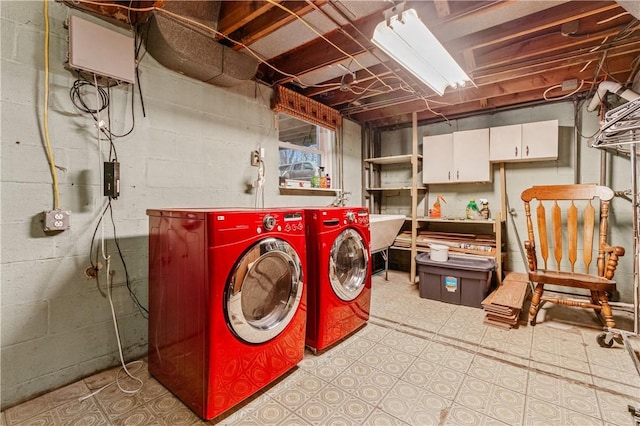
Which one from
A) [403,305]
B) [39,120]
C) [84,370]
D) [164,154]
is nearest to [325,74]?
[164,154]

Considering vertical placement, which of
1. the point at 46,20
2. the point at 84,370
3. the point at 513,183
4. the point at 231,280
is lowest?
the point at 84,370

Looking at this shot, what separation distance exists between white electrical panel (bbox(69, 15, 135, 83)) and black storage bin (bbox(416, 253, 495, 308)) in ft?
9.91

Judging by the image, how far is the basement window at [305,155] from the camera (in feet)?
10.5

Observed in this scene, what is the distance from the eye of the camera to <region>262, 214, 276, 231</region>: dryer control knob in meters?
1.51

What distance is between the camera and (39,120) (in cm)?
155

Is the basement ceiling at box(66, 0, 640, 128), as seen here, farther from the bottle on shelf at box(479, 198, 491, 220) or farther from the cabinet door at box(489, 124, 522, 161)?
the bottle on shelf at box(479, 198, 491, 220)

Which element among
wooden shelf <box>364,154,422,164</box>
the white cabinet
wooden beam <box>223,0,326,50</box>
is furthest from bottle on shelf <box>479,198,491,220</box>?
wooden beam <box>223,0,326,50</box>

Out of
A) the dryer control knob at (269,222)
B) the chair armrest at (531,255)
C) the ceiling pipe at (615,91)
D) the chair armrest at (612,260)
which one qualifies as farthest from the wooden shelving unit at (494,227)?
the dryer control knob at (269,222)

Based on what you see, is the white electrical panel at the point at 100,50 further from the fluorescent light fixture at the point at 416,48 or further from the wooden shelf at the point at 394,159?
the wooden shelf at the point at 394,159

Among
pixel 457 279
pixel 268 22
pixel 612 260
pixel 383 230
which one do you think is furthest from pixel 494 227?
pixel 268 22

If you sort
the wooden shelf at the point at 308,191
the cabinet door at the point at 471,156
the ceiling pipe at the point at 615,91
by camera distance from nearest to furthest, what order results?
the ceiling pipe at the point at 615,91, the wooden shelf at the point at 308,191, the cabinet door at the point at 471,156

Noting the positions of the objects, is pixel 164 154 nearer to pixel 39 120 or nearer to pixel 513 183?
pixel 39 120

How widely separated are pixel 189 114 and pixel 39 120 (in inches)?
34.1

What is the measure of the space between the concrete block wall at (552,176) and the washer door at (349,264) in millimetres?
2184
